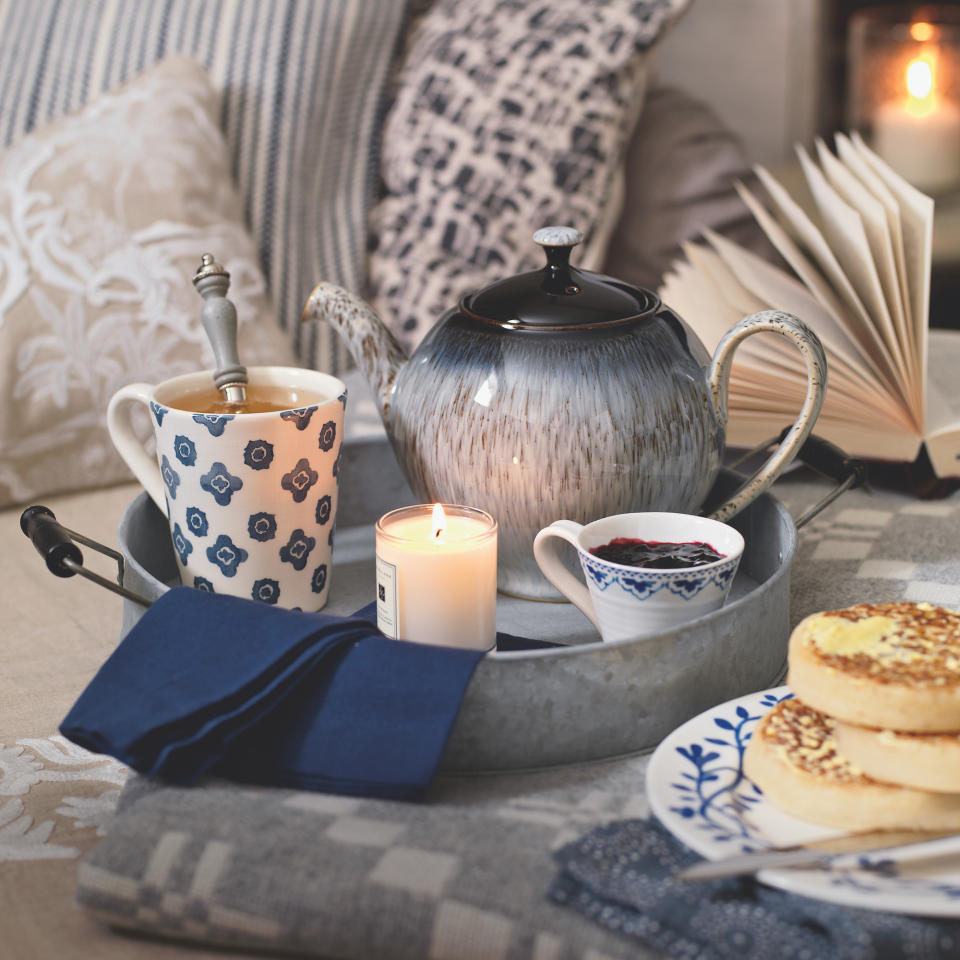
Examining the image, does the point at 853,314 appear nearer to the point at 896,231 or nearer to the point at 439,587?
the point at 896,231

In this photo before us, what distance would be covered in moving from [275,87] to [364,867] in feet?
3.46

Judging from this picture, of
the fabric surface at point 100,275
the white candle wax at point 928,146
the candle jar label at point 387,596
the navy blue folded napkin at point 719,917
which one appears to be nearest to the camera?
the navy blue folded napkin at point 719,917

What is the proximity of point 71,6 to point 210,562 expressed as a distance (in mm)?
964

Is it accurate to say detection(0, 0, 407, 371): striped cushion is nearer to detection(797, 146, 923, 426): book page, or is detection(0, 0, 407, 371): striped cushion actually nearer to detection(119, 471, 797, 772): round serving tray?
detection(797, 146, 923, 426): book page

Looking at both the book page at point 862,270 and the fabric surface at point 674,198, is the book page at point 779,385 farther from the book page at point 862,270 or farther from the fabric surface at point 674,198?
the fabric surface at point 674,198

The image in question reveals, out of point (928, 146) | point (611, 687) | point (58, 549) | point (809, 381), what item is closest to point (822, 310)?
point (809, 381)

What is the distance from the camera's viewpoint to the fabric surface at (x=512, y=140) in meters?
1.23

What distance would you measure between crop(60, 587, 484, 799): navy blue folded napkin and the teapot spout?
0.77ft

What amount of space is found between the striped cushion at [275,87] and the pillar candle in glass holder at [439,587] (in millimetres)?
760

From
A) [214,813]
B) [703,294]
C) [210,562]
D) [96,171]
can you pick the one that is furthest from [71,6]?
[214,813]

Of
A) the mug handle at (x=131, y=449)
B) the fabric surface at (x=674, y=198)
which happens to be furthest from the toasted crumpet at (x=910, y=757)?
the fabric surface at (x=674, y=198)

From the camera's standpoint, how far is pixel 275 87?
1291mm

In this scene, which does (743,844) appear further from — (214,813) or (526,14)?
(526,14)

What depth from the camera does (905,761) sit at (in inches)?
17.3
